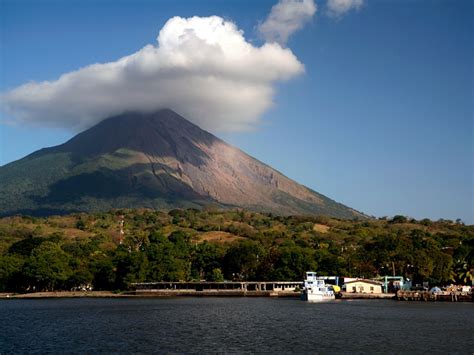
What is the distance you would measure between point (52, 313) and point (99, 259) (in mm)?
58961

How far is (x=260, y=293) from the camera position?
130750 mm

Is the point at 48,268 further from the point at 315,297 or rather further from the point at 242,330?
the point at 242,330

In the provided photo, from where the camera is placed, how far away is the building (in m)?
122

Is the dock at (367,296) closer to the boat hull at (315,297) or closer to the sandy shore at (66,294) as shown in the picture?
the boat hull at (315,297)

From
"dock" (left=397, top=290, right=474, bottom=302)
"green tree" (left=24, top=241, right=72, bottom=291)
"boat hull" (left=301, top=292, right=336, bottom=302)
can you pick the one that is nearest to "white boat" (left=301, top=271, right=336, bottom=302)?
"boat hull" (left=301, top=292, right=336, bottom=302)

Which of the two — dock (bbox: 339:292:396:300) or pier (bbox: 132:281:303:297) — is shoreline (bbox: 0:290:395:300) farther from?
dock (bbox: 339:292:396:300)

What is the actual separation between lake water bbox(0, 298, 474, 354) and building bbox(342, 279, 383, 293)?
3122cm

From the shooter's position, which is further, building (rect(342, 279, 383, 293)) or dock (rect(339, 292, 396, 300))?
building (rect(342, 279, 383, 293))

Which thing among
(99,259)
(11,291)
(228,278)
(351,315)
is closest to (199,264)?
(228,278)

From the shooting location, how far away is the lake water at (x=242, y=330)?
1999 inches

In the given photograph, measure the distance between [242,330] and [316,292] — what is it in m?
52.3

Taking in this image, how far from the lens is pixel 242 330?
6169 centimetres

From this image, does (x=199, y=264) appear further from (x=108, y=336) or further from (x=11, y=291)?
(x=108, y=336)

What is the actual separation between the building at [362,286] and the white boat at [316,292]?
6.77m
